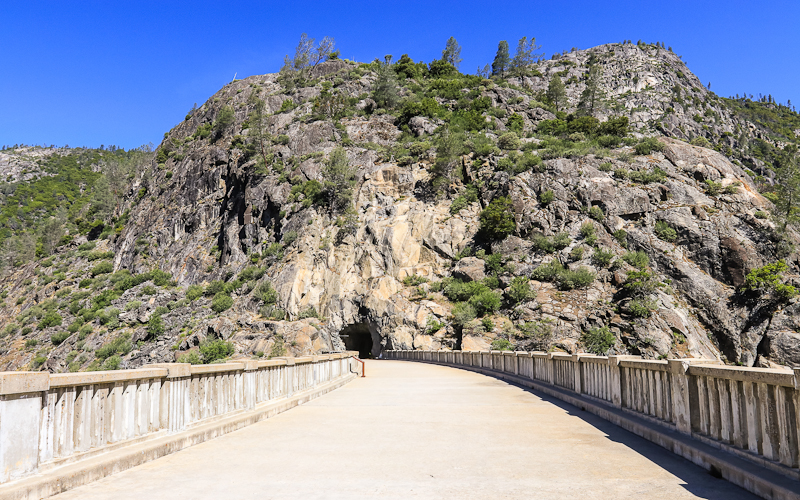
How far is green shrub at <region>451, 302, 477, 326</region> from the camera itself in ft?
137

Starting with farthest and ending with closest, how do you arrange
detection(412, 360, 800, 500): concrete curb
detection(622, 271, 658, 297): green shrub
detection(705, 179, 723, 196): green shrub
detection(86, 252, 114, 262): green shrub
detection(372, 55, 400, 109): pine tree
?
detection(372, 55, 400, 109): pine tree → detection(86, 252, 114, 262): green shrub → detection(705, 179, 723, 196): green shrub → detection(622, 271, 658, 297): green shrub → detection(412, 360, 800, 500): concrete curb

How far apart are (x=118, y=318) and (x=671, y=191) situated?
58.8 m

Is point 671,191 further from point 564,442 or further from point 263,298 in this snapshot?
point 564,442

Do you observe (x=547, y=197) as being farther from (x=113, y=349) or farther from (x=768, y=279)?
(x=113, y=349)

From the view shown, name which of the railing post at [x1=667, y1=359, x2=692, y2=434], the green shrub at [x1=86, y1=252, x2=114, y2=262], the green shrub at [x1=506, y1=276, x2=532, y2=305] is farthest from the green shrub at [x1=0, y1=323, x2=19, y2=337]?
the railing post at [x1=667, y1=359, x2=692, y2=434]

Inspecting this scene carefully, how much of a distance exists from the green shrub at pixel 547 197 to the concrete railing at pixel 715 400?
41427 mm

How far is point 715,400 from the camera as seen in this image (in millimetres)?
6254

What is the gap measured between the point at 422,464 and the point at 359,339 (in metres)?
58.5

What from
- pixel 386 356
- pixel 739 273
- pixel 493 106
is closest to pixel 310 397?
pixel 386 356

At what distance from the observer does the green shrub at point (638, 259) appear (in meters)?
43.7

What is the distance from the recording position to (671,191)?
50531mm

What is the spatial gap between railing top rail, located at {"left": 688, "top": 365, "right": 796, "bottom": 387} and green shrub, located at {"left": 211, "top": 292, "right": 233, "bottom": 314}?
165 ft

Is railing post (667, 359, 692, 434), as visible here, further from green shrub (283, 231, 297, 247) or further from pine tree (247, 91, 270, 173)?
pine tree (247, 91, 270, 173)

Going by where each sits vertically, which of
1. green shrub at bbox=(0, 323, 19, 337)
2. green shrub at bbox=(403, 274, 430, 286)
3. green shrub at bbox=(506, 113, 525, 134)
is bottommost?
green shrub at bbox=(0, 323, 19, 337)
